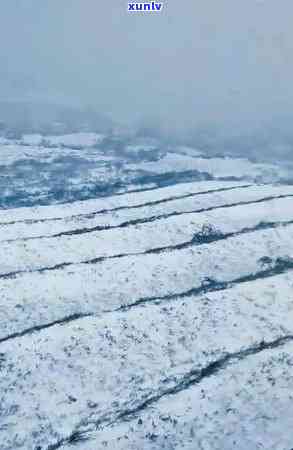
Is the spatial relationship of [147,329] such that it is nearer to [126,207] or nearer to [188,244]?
[188,244]

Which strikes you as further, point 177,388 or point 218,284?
point 218,284

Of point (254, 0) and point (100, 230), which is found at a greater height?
point (254, 0)

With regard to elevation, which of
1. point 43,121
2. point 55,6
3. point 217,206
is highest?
point 55,6

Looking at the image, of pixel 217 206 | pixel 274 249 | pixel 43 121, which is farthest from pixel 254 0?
pixel 274 249

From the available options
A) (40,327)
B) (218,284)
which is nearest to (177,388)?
(40,327)

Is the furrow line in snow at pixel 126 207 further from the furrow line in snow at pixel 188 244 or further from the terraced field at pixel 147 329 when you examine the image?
the furrow line in snow at pixel 188 244

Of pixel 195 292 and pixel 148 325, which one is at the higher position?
pixel 148 325

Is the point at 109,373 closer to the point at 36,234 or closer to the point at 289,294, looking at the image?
the point at 289,294
